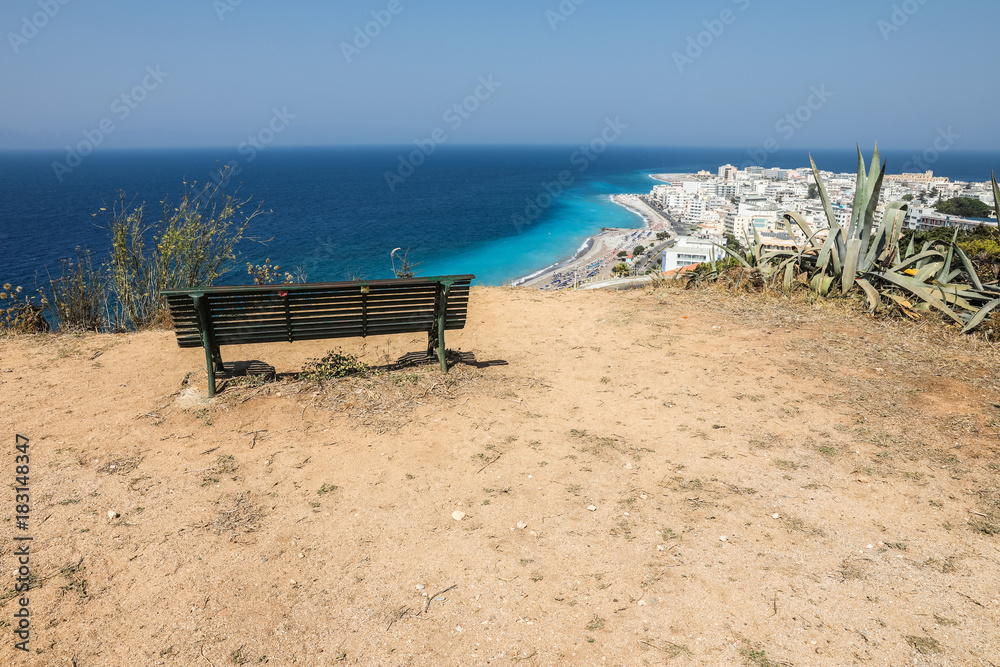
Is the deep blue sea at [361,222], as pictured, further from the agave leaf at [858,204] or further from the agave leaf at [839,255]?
the agave leaf at [858,204]

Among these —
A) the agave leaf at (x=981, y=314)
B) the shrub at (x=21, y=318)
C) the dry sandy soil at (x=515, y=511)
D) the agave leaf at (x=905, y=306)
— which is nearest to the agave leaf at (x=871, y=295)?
the agave leaf at (x=905, y=306)

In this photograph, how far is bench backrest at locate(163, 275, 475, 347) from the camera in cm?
457

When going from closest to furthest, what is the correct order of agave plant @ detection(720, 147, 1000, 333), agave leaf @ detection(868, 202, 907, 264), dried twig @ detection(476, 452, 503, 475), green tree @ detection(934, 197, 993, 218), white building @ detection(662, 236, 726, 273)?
dried twig @ detection(476, 452, 503, 475)
agave plant @ detection(720, 147, 1000, 333)
agave leaf @ detection(868, 202, 907, 264)
white building @ detection(662, 236, 726, 273)
green tree @ detection(934, 197, 993, 218)

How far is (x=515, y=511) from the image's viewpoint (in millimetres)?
3439

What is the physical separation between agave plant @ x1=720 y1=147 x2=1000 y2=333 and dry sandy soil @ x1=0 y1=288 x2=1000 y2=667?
1.12m

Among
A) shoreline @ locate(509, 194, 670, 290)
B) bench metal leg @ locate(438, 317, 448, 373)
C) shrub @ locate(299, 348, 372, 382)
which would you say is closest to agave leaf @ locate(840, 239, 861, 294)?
bench metal leg @ locate(438, 317, 448, 373)

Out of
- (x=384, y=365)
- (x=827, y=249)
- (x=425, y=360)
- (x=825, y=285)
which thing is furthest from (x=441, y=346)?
(x=827, y=249)

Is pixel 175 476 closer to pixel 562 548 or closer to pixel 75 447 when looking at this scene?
pixel 75 447

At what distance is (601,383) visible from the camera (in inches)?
213

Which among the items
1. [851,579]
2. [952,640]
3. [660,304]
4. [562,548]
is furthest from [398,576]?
[660,304]

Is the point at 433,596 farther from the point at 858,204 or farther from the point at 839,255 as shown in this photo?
the point at 858,204

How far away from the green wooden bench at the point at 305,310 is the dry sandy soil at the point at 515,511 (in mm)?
470

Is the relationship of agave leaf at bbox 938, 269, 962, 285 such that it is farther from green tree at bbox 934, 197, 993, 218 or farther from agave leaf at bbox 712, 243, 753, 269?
green tree at bbox 934, 197, 993, 218

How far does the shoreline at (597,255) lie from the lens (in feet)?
152
